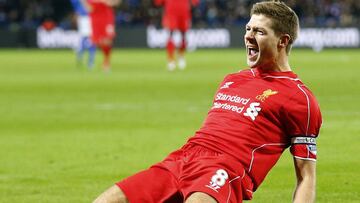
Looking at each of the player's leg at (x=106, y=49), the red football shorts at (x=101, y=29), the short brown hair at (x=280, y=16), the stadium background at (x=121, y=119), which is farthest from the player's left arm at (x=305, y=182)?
the red football shorts at (x=101, y=29)

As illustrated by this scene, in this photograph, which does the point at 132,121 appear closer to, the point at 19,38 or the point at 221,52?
the point at 221,52

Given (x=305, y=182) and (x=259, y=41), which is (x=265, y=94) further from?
(x=305, y=182)

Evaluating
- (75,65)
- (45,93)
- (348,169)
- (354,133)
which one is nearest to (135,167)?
(348,169)

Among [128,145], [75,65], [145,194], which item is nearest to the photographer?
[145,194]

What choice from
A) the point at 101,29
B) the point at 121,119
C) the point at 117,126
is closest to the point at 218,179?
the point at 117,126

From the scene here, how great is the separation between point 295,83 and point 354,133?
250 inches

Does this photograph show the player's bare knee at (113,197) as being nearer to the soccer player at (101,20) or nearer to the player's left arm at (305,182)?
the player's left arm at (305,182)

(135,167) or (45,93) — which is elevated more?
(135,167)

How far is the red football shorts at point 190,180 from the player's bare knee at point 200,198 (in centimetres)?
3

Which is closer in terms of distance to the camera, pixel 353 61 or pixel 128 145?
pixel 128 145

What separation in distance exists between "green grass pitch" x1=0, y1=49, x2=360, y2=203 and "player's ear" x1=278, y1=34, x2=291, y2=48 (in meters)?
2.30

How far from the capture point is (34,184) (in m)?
8.53

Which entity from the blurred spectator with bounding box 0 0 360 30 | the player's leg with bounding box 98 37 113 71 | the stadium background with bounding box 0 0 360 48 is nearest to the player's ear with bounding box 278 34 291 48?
the player's leg with bounding box 98 37 113 71

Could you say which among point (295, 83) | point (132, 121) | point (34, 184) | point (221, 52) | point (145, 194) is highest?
point (295, 83)
